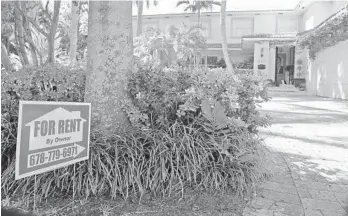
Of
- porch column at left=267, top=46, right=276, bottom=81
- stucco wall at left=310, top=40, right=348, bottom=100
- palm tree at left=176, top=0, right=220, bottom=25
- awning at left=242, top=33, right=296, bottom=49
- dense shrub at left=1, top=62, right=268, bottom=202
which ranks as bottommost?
dense shrub at left=1, top=62, right=268, bottom=202

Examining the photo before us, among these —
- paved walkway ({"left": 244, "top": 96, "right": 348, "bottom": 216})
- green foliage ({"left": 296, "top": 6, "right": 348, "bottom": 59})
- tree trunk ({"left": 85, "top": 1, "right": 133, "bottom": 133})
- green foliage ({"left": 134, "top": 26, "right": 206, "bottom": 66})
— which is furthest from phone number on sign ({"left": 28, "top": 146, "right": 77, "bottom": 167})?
→ green foliage ({"left": 134, "top": 26, "right": 206, "bottom": 66})

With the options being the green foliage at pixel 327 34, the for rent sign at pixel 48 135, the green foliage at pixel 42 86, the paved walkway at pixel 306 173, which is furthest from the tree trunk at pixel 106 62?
the green foliage at pixel 327 34

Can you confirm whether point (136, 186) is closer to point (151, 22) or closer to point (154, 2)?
point (154, 2)

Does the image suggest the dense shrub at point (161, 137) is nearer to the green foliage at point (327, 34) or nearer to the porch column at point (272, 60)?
the green foliage at point (327, 34)

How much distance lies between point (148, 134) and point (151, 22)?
89.0ft

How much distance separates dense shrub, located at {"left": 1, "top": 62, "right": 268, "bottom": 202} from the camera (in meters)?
2.84

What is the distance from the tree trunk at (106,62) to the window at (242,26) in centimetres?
2473

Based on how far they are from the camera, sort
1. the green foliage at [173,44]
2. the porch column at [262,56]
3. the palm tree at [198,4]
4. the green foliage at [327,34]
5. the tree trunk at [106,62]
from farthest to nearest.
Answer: the palm tree at [198,4], the porch column at [262,56], the green foliage at [173,44], the green foliage at [327,34], the tree trunk at [106,62]

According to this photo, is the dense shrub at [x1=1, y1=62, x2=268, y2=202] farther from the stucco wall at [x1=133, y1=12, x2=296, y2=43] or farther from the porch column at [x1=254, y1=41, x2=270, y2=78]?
the stucco wall at [x1=133, y1=12, x2=296, y2=43]

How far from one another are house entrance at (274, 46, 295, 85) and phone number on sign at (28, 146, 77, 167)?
24006mm

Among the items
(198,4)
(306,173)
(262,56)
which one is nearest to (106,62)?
(306,173)

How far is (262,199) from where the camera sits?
9.86 ft

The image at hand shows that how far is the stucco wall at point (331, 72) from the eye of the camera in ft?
45.4

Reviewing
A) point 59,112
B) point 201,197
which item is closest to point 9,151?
point 59,112
